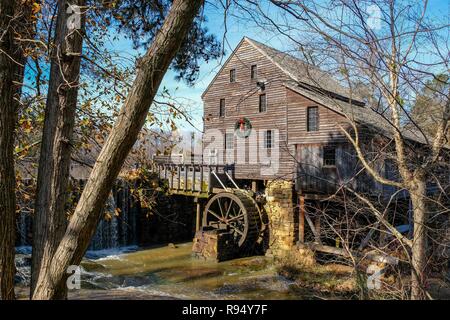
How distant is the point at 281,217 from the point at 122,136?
14703 mm

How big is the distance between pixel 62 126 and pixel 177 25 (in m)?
1.57

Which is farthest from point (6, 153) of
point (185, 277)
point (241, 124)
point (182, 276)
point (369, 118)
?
point (241, 124)

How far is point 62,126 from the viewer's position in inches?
143

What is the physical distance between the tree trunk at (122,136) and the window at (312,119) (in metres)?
14.4

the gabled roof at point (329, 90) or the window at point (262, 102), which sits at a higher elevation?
the window at point (262, 102)

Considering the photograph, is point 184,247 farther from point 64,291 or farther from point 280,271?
point 64,291

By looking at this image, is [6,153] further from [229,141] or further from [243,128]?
[229,141]

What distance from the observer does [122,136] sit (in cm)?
296

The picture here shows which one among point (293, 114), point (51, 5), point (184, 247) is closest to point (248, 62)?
point (293, 114)

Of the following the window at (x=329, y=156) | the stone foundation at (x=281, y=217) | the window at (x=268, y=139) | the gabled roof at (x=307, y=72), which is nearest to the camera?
the gabled roof at (x=307, y=72)

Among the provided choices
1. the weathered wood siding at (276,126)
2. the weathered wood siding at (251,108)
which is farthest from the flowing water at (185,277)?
the weathered wood siding at (251,108)

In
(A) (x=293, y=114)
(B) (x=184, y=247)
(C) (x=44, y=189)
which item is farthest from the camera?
(B) (x=184, y=247)

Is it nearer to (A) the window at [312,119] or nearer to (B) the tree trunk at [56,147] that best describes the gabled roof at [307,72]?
(B) the tree trunk at [56,147]

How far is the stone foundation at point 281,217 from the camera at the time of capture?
654 inches
